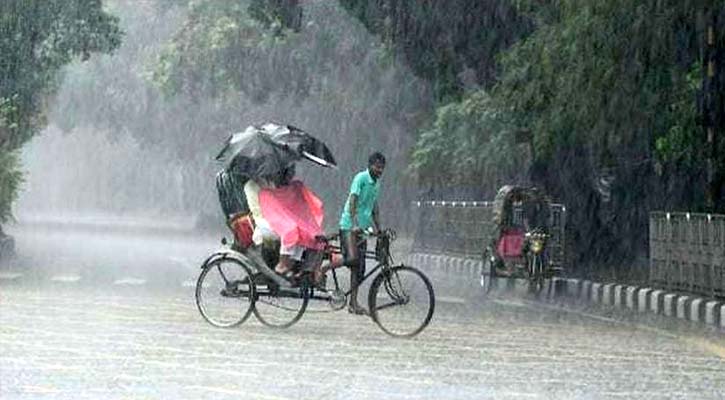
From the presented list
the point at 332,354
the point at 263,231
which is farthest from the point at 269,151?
the point at 332,354

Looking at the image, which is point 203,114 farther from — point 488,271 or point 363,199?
point 363,199

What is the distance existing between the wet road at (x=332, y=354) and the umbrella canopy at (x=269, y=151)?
5.01ft

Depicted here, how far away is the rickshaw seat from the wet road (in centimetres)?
291

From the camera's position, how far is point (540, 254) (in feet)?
90.9

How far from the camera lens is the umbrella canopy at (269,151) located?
1873 centimetres

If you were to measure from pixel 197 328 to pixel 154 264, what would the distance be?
57.9ft

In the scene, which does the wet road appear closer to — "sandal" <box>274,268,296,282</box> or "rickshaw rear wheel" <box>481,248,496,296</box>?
"sandal" <box>274,268,296,282</box>

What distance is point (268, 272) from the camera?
61.2 feet

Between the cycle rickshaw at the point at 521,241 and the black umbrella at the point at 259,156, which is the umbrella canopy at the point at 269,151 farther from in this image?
the cycle rickshaw at the point at 521,241

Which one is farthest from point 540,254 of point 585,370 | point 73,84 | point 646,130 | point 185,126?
point 73,84

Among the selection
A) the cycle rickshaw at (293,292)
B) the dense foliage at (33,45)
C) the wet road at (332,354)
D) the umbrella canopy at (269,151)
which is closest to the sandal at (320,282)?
the cycle rickshaw at (293,292)

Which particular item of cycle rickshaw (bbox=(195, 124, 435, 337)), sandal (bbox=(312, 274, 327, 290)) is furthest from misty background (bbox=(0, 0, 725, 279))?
sandal (bbox=(312, 274, 327, 290))

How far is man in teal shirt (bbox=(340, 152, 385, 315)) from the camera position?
18562 millimetres

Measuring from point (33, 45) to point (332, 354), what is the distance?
2686 centimetres
